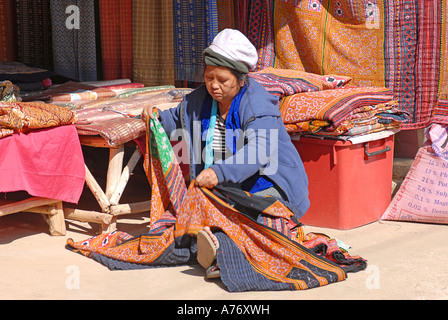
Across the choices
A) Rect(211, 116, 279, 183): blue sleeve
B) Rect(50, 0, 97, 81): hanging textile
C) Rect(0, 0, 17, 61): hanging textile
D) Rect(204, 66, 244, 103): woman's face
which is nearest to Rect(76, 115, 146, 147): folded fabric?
Rect(204, 66, 244, 103): woman's face

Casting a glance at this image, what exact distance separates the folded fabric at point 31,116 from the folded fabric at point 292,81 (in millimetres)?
1363

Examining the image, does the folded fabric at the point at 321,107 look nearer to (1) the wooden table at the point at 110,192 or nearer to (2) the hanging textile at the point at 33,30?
(1) the wooden table at the point at 110,192

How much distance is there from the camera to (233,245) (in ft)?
11.8

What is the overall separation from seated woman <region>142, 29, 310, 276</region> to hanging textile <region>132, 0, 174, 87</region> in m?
2.01

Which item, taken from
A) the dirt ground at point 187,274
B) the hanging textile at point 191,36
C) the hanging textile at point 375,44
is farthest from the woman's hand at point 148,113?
the hanging textile at point 375,44

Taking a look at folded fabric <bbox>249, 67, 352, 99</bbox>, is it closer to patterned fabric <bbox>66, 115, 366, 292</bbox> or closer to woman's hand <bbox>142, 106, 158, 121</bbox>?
woman's hand <bbox>142, 106, 158, 121</bbox>

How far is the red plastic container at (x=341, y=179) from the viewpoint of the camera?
457cm

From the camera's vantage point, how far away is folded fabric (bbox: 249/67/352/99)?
4688 mm

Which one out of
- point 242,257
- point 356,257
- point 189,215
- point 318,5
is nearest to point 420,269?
point 356,257

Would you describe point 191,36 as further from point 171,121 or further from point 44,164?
point 44,164

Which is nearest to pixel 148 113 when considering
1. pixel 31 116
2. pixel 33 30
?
pixel 31 116

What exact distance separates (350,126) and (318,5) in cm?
133

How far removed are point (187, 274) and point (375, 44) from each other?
99.1 inches

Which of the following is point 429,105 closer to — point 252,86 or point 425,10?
point 425,10
